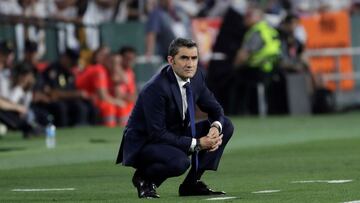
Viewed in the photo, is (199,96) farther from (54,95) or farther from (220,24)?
(220,24)

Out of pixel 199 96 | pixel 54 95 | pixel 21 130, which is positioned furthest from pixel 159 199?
pixel 54 95

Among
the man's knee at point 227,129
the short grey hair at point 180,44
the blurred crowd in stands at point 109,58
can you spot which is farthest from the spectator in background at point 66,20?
the short grey hair at point 180,44

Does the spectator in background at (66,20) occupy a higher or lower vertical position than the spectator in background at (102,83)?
higher

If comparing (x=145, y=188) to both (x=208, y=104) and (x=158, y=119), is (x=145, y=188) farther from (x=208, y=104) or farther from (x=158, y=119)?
(x=208, y=104)

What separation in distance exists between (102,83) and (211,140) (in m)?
14.3

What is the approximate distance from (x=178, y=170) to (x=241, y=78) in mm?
16389

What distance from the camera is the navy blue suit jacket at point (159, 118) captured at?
36.0ft

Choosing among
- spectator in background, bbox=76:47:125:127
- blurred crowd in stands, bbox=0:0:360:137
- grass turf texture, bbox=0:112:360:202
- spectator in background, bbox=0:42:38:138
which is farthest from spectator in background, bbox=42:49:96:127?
spectator in background, bbox=0:42:38:138

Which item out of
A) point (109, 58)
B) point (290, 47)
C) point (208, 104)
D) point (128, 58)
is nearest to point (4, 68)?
point (109, 58)

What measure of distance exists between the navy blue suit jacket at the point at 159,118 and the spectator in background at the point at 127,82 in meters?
14.1

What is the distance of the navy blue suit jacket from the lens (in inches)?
432

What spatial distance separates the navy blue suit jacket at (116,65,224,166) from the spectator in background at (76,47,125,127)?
13903mm

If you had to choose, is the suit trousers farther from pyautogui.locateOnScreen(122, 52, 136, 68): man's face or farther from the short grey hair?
pyautogui.locateOnScreen(122, 52, 136, 68): man's face

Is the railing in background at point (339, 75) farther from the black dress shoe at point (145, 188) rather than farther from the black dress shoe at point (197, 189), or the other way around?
the black dress shoe at point (145, 188)
